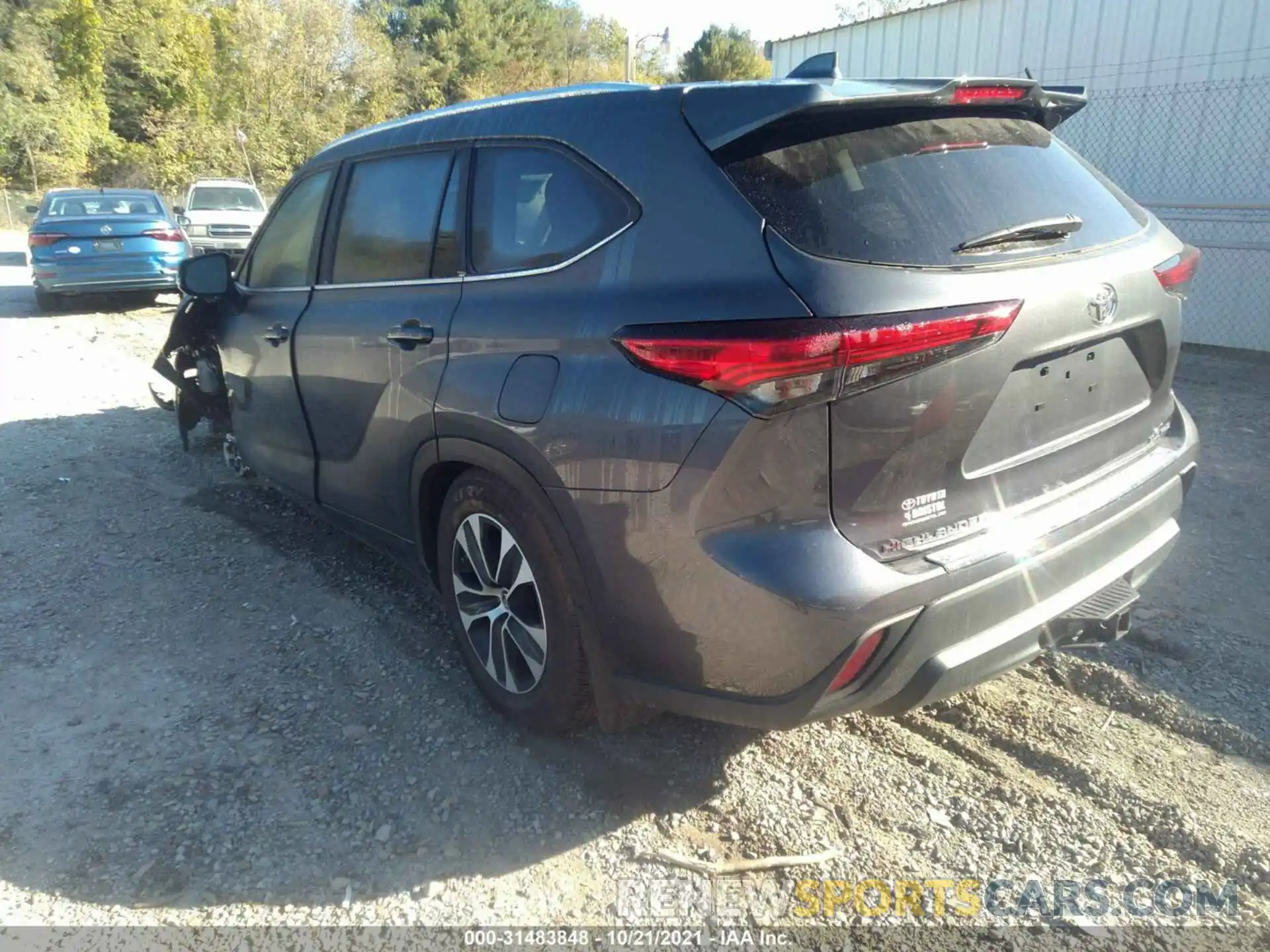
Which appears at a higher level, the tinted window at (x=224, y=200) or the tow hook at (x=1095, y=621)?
the tow hook at (x=1095, y=621)

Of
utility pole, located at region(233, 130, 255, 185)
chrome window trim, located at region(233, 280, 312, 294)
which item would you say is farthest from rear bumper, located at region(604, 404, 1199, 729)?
utility pole, located at region(233, 130, 255, 185)

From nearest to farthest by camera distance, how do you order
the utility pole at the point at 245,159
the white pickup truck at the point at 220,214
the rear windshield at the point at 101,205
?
the rear windshield at the point at 101,205, the white pickup truck at the point at 220,214, the utility pole at the point at 245,159

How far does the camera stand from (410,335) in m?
3.13

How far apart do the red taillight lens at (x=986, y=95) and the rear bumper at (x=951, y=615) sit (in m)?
1.09

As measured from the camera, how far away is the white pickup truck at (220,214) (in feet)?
55.4

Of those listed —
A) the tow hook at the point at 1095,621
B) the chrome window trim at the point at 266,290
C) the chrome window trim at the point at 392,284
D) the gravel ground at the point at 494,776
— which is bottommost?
the gravel ground at the point at 494,776

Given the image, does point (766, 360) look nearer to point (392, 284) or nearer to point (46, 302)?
point (392, 284)

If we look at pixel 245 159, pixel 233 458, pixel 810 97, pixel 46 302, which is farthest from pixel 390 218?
pixel 245 159

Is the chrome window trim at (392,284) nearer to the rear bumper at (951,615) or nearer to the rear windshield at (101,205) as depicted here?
the rear bumper at (951,615)

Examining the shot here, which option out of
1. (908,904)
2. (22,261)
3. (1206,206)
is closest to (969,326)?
(908,904)

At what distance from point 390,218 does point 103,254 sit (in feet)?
35.6

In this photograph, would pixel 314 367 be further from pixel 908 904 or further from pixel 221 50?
pixel 221 50

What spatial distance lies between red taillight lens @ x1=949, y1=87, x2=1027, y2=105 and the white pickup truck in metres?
16.0

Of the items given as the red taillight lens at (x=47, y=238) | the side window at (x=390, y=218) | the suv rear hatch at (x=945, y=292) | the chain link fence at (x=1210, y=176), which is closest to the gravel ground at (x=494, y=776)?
the suv rear hatch at (x=945, y=292)
